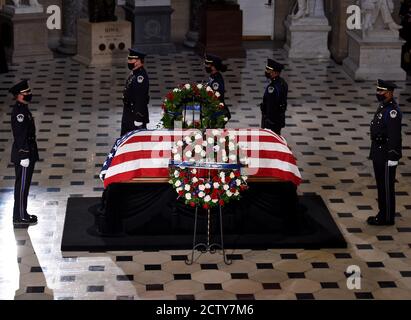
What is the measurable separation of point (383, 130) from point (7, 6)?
10.3m

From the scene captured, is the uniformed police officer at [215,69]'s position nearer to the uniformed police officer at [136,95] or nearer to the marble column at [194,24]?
the uniformed police officer at [136,95]

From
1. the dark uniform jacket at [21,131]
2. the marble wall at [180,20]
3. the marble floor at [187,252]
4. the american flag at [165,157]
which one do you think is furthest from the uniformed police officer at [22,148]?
the marble wall at [180,20]

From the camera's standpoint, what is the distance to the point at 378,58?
724 inches

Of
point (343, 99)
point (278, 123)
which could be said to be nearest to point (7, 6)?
point (343, 99)

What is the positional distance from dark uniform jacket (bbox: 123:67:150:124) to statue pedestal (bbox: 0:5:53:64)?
22.2 feet

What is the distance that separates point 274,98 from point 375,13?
6144mm

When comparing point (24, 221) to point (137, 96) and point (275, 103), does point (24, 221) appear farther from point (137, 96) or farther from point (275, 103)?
point (275, 103)

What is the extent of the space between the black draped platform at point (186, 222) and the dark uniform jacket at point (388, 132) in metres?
0.99

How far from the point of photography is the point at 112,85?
698 inches

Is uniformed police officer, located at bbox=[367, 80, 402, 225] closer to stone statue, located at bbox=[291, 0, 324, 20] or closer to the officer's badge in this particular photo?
the officer's badge

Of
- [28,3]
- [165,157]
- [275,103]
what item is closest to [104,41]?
[28,3]

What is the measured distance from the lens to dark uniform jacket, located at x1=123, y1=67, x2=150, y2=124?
1279cm

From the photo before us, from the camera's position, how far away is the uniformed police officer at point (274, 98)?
12.6 meters

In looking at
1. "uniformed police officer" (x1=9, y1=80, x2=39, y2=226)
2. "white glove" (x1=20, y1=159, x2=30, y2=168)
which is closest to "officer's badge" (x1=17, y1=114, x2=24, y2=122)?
"uniformed police officer" (x1=9, y1=80, x2=39, y2=226)
